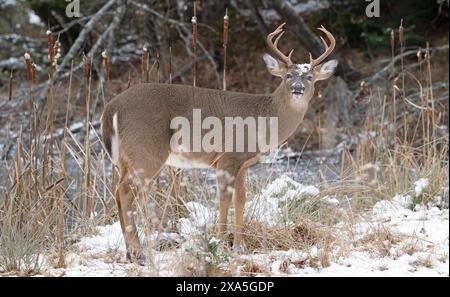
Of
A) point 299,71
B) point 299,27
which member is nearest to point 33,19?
point 299,27

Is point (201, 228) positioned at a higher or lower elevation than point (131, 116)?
lower

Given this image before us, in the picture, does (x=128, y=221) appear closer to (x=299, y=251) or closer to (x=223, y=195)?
(x=223, y=195)

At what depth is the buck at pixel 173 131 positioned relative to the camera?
4.80 metres

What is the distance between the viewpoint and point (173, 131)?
4949mm

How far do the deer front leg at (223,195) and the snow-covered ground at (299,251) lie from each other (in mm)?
95

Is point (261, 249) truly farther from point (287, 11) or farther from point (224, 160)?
point (287, 11)

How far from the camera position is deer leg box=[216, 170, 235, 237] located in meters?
5.04

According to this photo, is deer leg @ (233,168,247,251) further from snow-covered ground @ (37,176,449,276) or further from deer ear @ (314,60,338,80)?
deer ear @ (314,60,338,80)

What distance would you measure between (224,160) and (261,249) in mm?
665

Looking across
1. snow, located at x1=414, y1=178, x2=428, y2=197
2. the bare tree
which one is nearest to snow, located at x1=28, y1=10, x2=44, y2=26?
the bare tree

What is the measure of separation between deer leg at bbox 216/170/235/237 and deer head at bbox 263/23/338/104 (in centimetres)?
76
